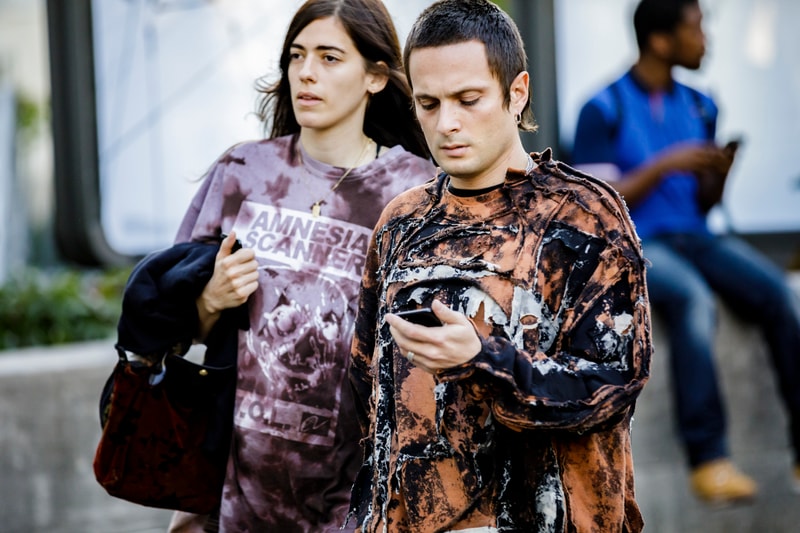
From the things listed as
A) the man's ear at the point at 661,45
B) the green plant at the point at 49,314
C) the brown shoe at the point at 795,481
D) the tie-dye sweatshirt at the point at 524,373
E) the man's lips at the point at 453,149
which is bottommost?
the brown shoe at the point at 795,481

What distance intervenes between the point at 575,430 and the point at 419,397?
336 mm

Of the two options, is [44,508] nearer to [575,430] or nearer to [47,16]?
[47,16]

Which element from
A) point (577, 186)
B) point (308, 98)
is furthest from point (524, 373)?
point (308, 98)

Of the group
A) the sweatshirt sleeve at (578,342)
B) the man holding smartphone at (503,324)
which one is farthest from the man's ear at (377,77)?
the sweatshirt sleeve at (578,342)

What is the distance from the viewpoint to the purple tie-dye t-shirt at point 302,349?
3029 millimetres

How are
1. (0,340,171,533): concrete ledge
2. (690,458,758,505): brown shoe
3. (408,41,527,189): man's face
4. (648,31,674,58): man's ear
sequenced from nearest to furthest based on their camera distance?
1. (408,41,527,189): man's face
2. (0,340,171,533): concrete ledge
3. (690,458,758,505): brown shoe
4. (648,31,674,58): man's ear

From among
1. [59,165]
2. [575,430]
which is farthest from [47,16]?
[575,430]

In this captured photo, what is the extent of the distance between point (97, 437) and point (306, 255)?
2219 mm

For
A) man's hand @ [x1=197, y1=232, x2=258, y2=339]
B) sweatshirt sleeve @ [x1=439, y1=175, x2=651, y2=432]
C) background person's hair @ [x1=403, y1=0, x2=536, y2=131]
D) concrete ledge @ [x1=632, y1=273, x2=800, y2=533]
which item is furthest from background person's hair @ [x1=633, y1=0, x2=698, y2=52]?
sweatshirt sleeve @ [x1=439, y1=175, x2=651, y2=432]

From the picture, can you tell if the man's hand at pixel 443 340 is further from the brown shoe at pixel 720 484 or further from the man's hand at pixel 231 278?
the brown shoe at pixel 720 484

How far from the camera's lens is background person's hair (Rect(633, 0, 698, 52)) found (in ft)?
18.1

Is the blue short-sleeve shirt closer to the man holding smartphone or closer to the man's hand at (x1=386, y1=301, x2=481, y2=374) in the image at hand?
the man holding smartphone

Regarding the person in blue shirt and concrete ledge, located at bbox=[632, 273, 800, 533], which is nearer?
the person in blue shirt

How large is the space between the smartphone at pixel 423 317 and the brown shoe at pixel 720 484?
3.50 metres
